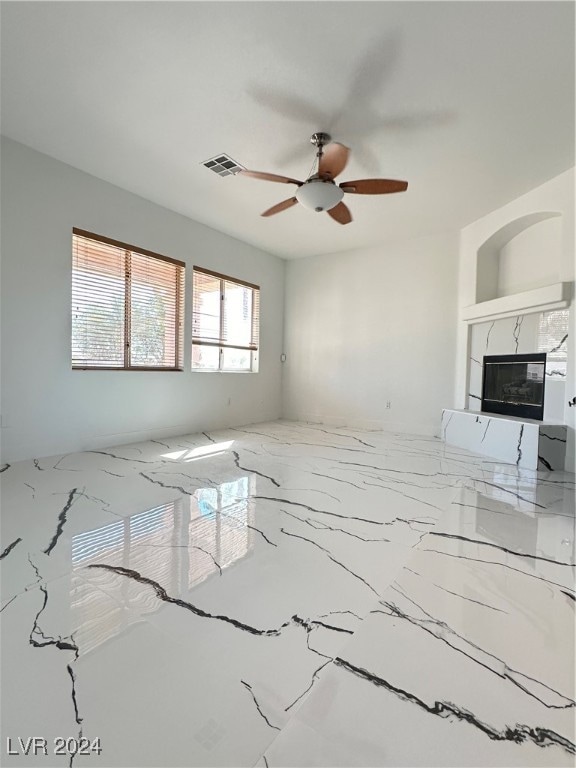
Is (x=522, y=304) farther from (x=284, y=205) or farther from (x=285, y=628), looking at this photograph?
(x=285, y=628)

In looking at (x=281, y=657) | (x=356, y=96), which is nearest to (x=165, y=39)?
(x=356, y=96)

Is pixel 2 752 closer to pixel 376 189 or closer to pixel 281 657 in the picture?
pixel 281 657

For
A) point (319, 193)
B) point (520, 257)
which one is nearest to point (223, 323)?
point (319, 193)

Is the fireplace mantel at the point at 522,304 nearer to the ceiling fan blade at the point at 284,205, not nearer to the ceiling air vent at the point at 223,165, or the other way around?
the ceiling fan blade at the point at 284,205

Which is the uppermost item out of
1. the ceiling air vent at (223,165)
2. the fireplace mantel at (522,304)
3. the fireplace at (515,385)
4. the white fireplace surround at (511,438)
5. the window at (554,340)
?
the ceiling air vent at (223,165)

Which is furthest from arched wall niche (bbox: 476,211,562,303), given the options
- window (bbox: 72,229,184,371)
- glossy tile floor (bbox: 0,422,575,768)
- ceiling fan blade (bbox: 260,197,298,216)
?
window (bbox: 72,229,184,371)

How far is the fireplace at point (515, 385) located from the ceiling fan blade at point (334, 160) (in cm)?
289

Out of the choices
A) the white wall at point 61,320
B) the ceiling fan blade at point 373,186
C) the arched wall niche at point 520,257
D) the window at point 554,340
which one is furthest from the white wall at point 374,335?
the ceiling fan blade at point 373,186

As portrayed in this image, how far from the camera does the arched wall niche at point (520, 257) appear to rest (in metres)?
3.96

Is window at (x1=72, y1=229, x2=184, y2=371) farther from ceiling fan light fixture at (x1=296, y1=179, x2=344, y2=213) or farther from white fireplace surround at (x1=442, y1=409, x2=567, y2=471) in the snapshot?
white fireplace surround at (x1=442, y1=409, x2=567, y2=471)

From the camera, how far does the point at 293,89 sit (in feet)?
8.34

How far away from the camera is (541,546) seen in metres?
1.99

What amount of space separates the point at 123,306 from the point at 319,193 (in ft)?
8.31

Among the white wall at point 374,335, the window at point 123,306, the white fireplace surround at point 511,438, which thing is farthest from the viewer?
the white wall at point 374,335
